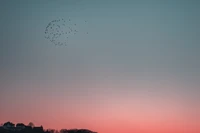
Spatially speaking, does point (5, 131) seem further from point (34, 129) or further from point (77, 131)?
point (77, 131)

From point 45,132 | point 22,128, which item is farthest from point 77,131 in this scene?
point 22,128

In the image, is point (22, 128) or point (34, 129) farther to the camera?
point (22, 128)

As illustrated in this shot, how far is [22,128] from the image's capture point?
468ft

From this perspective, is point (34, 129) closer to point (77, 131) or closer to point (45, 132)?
point (45, 132)

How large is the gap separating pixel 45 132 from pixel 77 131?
1407 cm

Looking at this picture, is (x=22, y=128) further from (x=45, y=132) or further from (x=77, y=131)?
(x=77, y=131)

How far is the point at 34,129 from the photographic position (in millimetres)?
133250

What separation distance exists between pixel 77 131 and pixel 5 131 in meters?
30.3

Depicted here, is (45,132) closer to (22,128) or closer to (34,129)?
(34,129)

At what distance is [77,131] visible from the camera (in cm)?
14012

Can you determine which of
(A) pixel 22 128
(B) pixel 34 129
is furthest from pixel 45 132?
(A) pixel 22 128

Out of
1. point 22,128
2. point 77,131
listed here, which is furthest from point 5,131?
point 77,131

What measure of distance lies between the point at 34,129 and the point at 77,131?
743 inches

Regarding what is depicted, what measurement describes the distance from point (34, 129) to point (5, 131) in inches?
478
